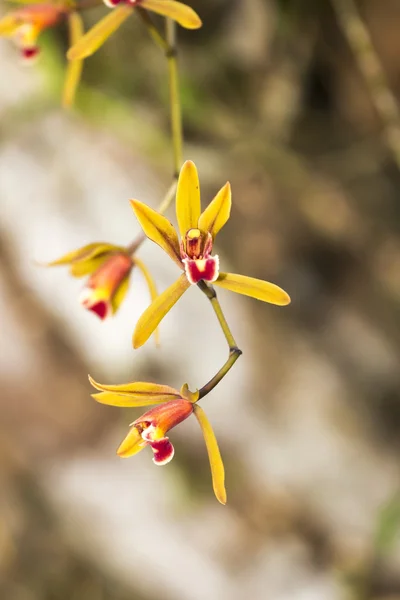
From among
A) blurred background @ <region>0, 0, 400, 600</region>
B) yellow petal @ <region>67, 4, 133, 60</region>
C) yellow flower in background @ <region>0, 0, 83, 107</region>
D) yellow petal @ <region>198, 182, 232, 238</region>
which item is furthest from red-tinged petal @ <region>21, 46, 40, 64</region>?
blurred background @ <region>0, 0, 400, 600</region>

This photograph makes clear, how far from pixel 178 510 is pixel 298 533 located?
1.49ft

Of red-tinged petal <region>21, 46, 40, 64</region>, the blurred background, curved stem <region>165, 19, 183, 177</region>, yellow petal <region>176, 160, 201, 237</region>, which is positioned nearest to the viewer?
yellow petal <region>176, 160, 201, 237</region>

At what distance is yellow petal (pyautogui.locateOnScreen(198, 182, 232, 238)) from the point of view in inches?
22.1

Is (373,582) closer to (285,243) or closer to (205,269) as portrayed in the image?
(285,243)

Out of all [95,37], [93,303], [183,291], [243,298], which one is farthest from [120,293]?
[243,298]

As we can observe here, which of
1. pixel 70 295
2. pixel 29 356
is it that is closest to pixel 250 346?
pixel 70 295

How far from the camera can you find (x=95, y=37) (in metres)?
0.63

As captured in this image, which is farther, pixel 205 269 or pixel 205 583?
pixel 205 583

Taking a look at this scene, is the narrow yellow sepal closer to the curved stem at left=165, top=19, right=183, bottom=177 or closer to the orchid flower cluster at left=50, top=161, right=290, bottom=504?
the orchid flower cluster at left=50, top=161, right=290, bottom=504

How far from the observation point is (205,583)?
2344 mm

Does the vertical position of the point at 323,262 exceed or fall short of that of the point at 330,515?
it exceeds it

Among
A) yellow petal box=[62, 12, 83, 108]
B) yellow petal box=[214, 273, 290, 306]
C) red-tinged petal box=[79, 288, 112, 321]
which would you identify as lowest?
red-tinged petal box=[79, 288, 112, 321]

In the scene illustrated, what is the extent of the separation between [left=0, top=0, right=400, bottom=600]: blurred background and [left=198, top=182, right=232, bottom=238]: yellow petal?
1321 millimetres

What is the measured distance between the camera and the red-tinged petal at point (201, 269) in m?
0.58
